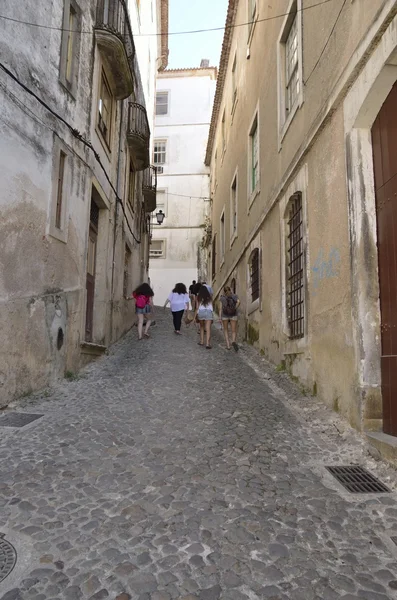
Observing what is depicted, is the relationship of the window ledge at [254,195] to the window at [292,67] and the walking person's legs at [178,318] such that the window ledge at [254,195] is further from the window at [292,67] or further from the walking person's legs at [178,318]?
the walking person's legs at [178,318]

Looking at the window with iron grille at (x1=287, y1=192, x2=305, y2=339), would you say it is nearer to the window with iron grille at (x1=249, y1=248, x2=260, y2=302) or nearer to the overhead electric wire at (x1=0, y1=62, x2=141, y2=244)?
the window with iron grille at (x1=249, y1=248, x2=260, y2=302)

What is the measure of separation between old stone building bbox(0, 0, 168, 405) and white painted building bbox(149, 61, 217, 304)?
49.9 feet

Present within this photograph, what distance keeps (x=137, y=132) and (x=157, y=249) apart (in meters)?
14.4

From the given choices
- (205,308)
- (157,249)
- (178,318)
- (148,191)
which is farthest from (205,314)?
(157,249)

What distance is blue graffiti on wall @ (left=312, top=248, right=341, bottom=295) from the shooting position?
4.92 meters

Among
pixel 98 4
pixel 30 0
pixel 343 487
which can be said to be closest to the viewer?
pixel 343 487

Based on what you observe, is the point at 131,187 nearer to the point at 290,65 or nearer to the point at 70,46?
the point at 70,46

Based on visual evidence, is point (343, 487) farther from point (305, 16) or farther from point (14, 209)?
point (305, 16)

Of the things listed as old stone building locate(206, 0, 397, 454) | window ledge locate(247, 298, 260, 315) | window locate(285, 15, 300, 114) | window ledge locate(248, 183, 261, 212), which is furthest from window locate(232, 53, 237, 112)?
window ledge locate(247, 298, 260, 315)

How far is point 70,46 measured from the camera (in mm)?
7270

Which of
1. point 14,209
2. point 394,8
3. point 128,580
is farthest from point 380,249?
point 14,209

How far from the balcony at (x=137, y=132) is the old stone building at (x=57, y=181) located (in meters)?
1.18

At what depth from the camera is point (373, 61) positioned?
416cm

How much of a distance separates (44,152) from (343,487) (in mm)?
5362
